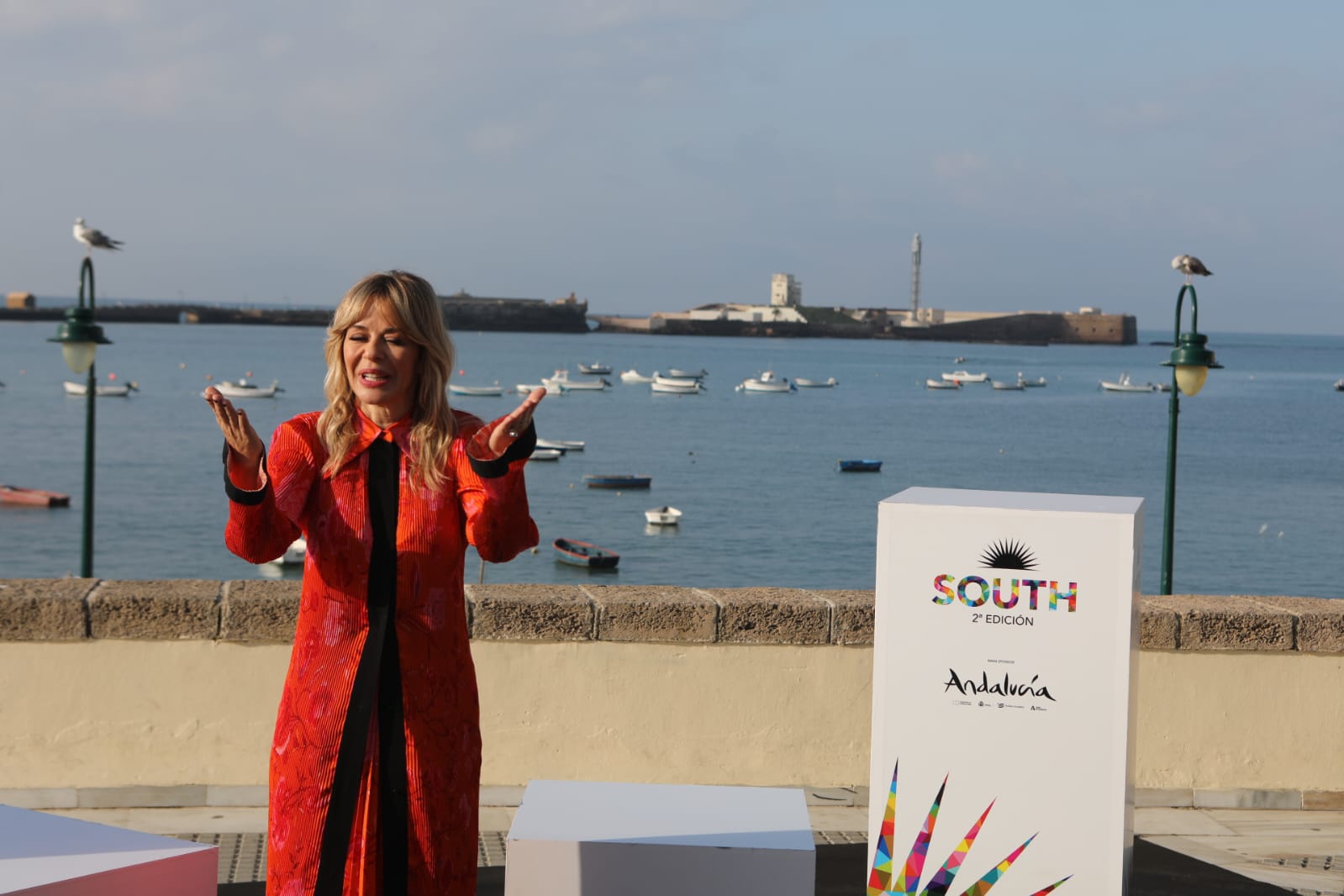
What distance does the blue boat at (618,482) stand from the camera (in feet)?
211

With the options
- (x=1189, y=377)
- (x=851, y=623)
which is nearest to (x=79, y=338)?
(x=851, y=623)

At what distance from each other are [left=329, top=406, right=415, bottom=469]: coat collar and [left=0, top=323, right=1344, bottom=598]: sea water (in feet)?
132

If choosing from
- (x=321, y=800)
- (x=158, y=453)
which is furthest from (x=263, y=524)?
(x=158, y=453)

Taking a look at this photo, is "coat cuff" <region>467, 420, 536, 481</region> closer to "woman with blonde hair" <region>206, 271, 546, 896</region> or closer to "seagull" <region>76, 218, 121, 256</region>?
"woman with blonde hair" <region>206, 271, 546, 896</region>

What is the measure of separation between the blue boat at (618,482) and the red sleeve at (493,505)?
61.4m

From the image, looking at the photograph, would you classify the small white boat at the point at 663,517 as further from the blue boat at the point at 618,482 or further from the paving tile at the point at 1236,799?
the paving tile at the point at 1236,799

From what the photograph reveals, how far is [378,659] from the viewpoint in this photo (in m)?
3.05

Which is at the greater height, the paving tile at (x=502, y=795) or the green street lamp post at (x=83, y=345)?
the green street lamp post at (x=83, y=345)

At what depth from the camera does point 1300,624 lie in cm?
586

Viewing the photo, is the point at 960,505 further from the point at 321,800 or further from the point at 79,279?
the point at 79,279

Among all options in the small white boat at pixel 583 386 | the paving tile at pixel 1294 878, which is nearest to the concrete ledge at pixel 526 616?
the paving tile at pixel 1294 878

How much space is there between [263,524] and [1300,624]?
434 cm

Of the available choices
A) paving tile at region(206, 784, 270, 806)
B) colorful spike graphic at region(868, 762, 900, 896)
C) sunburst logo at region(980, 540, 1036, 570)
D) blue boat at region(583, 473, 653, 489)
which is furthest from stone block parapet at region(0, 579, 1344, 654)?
blue boat at region(583, 473, 653, 489)

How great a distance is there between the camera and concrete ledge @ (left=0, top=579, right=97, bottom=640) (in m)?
5.48
